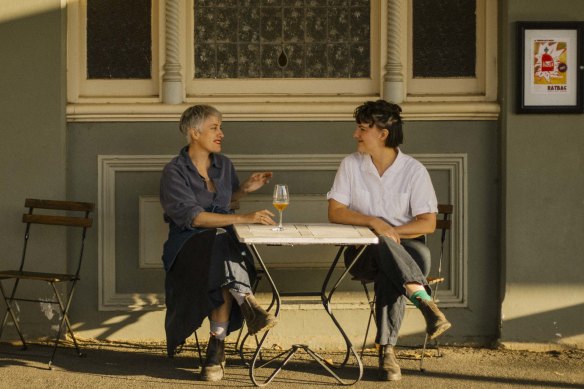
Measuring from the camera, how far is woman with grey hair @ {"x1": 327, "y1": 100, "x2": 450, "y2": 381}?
6605mm

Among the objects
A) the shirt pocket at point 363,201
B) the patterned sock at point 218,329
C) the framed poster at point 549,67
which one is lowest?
the patterned sock at point 218,329

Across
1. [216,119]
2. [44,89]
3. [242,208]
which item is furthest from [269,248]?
[44,89]

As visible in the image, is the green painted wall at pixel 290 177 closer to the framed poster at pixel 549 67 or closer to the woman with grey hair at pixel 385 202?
the framed poster at pixel 549 67

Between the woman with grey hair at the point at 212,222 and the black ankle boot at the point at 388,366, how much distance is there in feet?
2.54

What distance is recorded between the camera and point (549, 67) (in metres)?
7.41

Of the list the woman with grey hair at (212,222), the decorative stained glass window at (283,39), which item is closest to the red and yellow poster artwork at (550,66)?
the decorative stained glass window at (283,39)

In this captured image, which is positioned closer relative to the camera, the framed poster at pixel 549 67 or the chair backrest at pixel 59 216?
the chair backrest at pixel 59 216

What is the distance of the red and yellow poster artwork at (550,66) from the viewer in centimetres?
737

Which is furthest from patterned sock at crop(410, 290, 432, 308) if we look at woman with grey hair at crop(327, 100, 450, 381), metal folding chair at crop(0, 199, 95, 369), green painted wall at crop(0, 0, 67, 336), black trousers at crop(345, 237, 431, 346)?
green painted wall at crop(0, 0, 67, 336)

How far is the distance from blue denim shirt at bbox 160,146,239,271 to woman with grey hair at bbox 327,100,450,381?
0.64 m

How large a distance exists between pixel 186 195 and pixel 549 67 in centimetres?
242

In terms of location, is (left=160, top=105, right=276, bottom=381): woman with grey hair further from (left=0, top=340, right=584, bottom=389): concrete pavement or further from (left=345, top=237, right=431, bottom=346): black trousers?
(left=345, top=237, right=431, bottom=346): black trousers

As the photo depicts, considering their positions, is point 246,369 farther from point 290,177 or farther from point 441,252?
point 441,252

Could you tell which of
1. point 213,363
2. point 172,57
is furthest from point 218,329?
point 172,57
